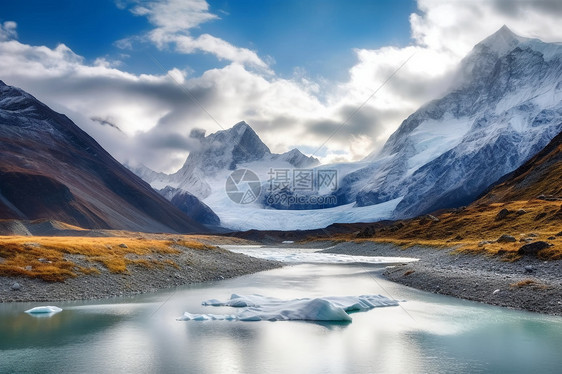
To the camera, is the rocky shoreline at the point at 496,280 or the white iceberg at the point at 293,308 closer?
the white iceberg at the point at 293,308

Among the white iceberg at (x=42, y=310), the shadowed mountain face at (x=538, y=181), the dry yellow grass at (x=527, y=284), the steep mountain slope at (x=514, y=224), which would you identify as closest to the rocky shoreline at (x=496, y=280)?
the dry yellow grass at (x=527, y=284)

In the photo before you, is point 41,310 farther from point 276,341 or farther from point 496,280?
point 496,280

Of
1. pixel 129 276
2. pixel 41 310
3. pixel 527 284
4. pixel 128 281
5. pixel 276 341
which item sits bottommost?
pixel 41 310

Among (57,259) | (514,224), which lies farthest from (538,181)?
(57,259)

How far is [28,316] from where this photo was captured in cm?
3334

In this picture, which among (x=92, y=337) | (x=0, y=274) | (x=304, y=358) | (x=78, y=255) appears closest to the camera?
(x=304, y=358)

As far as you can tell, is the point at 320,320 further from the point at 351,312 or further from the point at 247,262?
the point at 247,262

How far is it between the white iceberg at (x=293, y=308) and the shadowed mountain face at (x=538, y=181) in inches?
3685

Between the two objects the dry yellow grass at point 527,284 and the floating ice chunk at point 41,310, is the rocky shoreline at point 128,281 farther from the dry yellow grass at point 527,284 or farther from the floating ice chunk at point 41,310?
the dry yellow grass at point 527,284

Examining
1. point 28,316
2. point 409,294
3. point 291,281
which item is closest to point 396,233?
point 291,281

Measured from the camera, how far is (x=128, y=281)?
4825 cm

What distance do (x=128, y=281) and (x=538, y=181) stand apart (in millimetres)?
136772

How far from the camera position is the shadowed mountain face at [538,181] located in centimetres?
13112

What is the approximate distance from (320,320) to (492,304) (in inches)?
587
